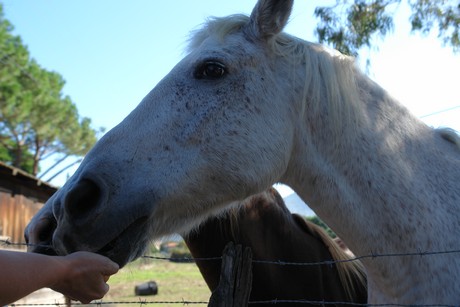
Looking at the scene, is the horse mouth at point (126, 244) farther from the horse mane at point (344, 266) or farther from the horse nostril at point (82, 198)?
the horse mane at point (344, 266)

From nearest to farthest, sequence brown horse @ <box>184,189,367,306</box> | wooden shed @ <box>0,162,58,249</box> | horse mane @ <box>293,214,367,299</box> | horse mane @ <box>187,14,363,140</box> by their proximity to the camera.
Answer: horse mane @ <box>187,14,363,140</box> → brown horse @ <box>184,189,367,306</box> → horse mane @ <box>293,214,367,299</box> → wooden shed @ <box>0,162,58,249</box>

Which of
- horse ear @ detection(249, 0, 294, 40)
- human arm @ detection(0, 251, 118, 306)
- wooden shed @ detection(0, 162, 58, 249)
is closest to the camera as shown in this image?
human arm @ detection(0, 251, 118, 306)

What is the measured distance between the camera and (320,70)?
2.41 meters

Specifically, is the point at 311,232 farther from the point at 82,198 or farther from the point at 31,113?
the point at 31,113

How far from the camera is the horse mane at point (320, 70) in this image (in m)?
2.28

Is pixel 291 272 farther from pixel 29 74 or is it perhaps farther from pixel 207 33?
pixel 29 74

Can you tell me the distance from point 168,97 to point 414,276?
1.53 m

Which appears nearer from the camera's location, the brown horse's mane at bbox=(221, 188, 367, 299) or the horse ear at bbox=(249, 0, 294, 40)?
the horse ear at bbox=(249, 0, 294, 40)

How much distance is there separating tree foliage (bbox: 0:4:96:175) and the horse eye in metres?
28.4

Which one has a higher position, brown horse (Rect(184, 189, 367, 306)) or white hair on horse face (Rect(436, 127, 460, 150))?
white hair on horse face (Rect(436, 127, 460, 150))

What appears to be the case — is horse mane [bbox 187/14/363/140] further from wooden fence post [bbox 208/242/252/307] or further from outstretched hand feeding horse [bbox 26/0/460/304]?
wooden fence post [bbox 208/242/252/307]

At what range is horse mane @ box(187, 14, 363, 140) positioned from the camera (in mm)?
2279

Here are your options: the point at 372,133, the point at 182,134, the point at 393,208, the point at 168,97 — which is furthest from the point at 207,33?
the point at 393,208

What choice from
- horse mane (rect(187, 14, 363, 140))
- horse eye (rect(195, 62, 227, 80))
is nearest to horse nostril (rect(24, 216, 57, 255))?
horse eye (rect(195, 62, 227, 80))
